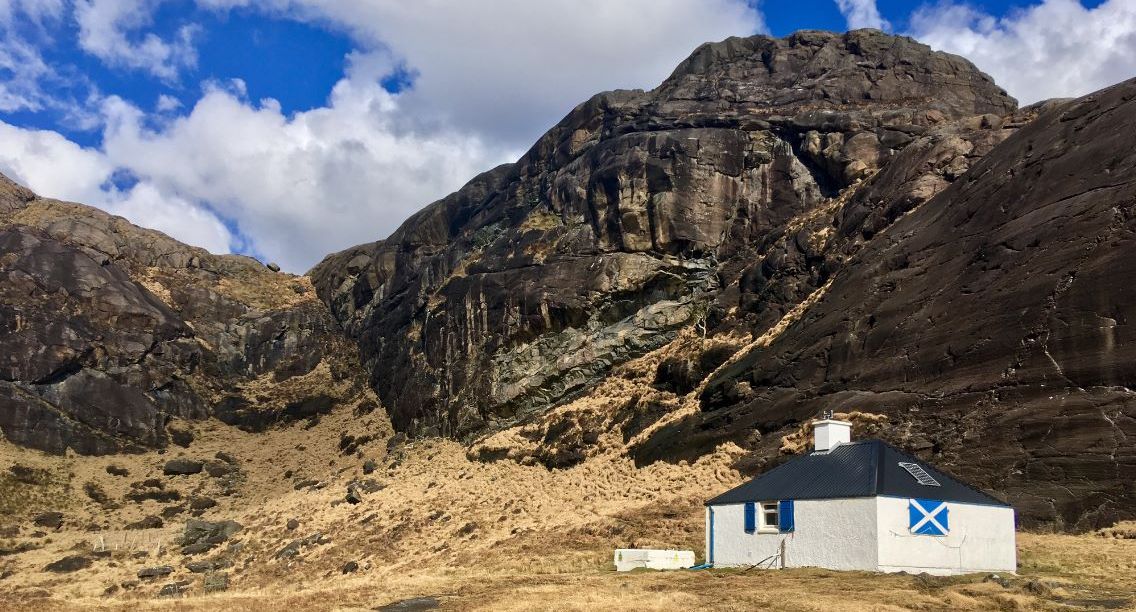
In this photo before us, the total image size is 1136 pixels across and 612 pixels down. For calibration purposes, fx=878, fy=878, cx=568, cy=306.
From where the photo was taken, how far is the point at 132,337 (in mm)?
78750

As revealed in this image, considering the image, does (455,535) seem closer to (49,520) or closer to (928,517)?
(928,517)

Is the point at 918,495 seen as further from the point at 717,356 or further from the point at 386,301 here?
the point at 386,301

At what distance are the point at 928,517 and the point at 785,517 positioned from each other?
4271 millimetres

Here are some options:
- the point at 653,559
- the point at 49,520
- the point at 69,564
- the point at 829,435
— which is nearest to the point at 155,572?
the point at 69,564

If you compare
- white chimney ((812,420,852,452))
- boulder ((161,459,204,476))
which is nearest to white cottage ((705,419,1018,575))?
white chimney ((812,420,852,452))

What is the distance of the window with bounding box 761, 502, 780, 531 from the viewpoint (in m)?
28.4

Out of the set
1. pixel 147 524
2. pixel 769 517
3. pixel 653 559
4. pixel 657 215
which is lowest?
pixel 147 524

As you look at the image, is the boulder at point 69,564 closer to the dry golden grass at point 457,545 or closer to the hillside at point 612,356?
the hillside at point 612,356

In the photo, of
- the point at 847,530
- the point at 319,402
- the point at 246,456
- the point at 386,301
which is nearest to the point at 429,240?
the point at 386,301

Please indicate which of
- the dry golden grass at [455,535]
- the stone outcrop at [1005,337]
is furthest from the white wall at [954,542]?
the stone outcrop at [1005,337]

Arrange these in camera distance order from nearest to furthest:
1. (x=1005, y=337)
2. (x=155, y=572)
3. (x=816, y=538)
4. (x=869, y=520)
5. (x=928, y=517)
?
(x=869, y=520) → (x=928, y=517) → (x=816, y=538) → (x=1005, y=337) → (x=155, y=572)

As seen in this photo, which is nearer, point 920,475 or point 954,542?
point 954,542

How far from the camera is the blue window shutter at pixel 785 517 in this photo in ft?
90.3

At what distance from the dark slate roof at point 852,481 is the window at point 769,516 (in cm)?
24
